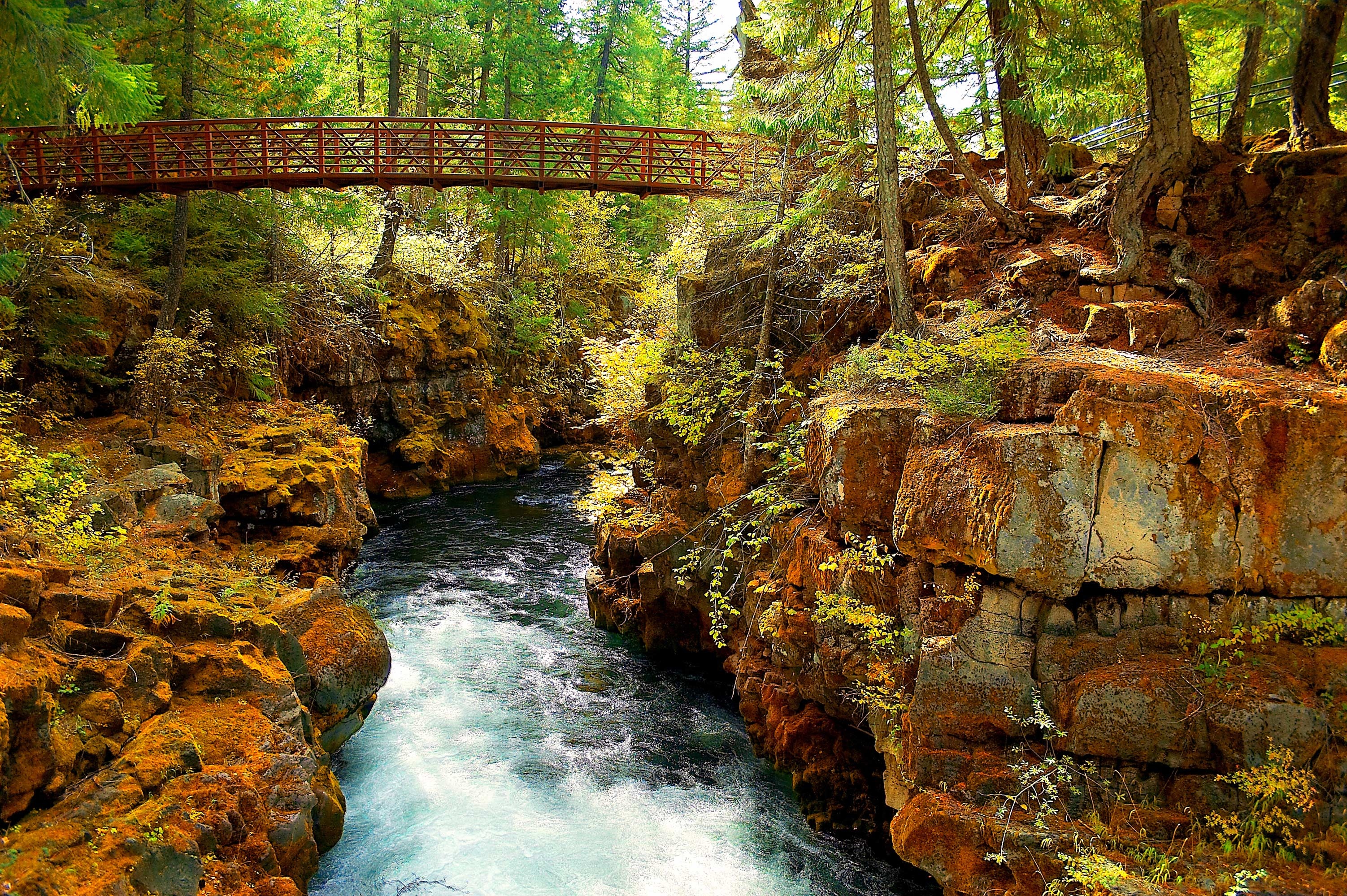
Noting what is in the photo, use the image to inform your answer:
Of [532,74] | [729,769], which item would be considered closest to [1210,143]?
[729,769]

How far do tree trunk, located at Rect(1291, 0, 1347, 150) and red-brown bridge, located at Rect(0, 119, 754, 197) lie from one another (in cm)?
807

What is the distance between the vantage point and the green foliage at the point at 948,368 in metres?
7.72

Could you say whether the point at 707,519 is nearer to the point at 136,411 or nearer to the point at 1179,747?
the point at 1179,747

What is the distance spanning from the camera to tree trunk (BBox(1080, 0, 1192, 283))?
351 inches

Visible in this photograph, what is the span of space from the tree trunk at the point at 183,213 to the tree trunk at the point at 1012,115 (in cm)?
1381

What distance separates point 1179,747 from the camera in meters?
6.25

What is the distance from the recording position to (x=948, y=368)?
817 centimetres

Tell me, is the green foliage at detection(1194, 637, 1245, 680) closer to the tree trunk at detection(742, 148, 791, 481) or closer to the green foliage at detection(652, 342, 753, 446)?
the tree trunk at detection(742, 148, 791, 481)

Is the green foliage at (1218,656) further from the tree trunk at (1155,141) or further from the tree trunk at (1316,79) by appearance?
the tree trunk at (1316,79)

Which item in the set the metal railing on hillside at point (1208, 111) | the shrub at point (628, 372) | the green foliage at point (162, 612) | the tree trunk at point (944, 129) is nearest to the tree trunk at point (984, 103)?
the metal railing on hillside at point (1208, 111)

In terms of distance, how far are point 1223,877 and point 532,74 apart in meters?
30.7

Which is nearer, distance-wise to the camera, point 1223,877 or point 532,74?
point 1223,877

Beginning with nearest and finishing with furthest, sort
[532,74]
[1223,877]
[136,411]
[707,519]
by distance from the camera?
1. [1223,877]
2. [707,519]
3. [136,411]
4. [532,74]

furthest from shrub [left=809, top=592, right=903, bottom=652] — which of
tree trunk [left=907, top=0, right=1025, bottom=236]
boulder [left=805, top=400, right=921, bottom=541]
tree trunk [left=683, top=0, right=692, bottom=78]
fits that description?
tree trunk [left=683, top=0, right=692, bottom=78]
